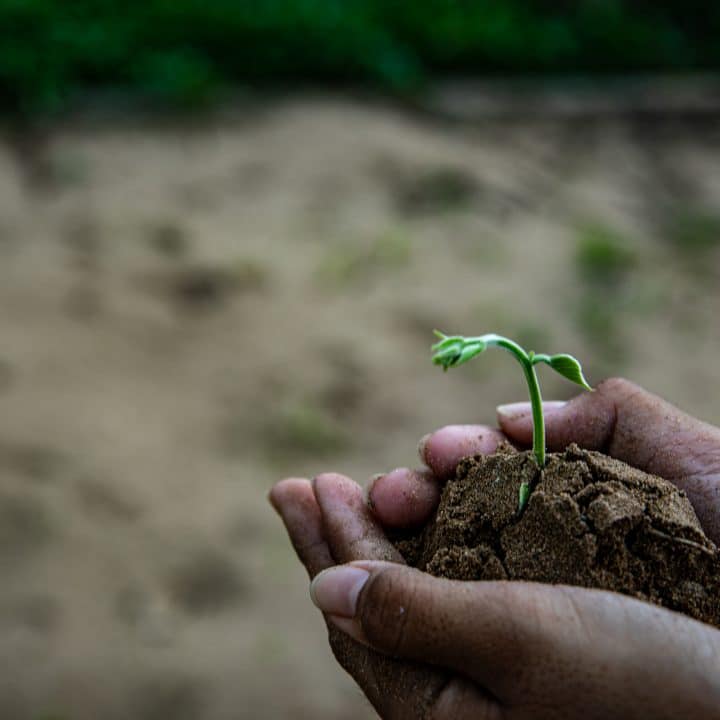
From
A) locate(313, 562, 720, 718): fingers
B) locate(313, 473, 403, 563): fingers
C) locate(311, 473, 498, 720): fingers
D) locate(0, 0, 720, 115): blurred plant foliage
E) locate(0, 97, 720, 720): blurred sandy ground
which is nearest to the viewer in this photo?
locate(313, 562, 720, 718): fingers

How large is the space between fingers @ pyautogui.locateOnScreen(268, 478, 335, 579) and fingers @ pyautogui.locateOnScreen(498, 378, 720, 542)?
14.9 inches

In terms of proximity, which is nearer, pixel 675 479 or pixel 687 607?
pixel 687 607

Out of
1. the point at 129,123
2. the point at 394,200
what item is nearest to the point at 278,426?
the point at 394,200

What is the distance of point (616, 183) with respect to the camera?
5680 mm

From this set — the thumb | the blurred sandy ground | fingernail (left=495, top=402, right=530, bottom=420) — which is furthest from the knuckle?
the blurred sandy ground

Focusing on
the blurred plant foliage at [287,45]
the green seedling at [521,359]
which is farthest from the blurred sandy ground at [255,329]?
the green seedling at [521,359]

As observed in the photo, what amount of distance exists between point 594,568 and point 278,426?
2.37 meters

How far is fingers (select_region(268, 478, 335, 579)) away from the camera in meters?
1.71

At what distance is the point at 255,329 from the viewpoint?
4168 millimetres

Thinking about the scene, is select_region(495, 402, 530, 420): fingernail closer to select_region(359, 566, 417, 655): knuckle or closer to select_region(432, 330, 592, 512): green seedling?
select_region(432, 330, 592, 512): green seedling

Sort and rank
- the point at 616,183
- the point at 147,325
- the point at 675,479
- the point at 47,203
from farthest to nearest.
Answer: the point at 616,183, the point at 47,203, the point at 147,325, the point at 675,479

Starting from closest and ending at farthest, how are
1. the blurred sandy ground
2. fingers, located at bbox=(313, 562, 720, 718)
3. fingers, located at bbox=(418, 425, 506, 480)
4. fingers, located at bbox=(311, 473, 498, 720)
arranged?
fingers, located at bbox=(313, 562, 720, 718)
fingers, located at bbox=(311, 473, 498, 720)
fingers, located at bbox=(418, 425, 506, 480)
the blurred sandy ground

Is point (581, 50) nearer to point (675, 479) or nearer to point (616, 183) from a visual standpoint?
point (616, 183)

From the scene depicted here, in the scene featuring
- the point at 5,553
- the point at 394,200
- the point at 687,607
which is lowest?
the point at 5,553
